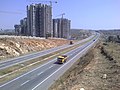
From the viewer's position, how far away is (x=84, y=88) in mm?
26406

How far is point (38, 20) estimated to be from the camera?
6009 inches

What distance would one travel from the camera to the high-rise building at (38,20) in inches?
5950

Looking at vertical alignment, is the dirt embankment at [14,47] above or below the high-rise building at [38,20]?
below

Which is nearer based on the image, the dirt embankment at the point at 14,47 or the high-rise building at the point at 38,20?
the dirt embankment at the point at 14,47

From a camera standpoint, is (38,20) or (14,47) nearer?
(14,47)

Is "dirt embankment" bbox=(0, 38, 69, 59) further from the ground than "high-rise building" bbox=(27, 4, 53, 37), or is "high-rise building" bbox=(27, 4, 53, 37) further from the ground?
"high-rise building" bbox=(27, 4, 53, 37)

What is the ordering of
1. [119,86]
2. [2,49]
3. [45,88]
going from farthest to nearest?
[2,49] < [45,88] < [119,86]

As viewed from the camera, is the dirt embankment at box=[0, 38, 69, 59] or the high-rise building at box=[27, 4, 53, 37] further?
the high-rise building at box=[27, 4, 53, 37]

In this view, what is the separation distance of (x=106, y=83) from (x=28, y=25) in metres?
128

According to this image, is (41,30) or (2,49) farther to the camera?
(41,30)

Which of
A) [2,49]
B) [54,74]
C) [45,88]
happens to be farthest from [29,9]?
[45,88]

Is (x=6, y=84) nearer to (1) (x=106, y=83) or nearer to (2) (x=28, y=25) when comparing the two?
(1) (x=106, y=83)

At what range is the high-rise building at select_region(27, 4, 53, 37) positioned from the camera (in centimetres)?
15112

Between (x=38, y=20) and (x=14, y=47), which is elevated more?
(x=38, y=20)
